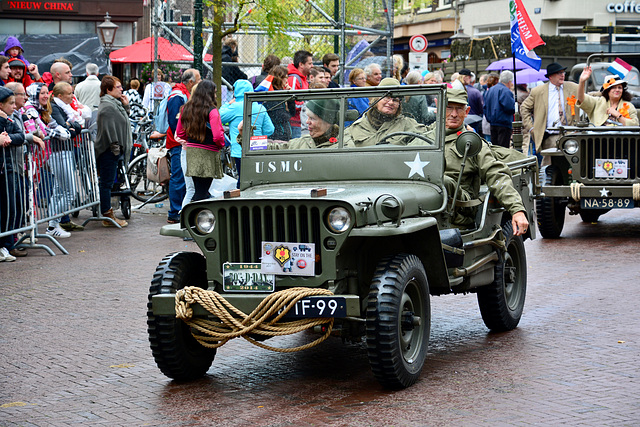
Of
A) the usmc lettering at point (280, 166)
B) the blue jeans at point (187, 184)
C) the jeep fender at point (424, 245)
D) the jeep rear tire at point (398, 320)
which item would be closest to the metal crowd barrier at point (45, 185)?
the blue jeans at point (187, 184)

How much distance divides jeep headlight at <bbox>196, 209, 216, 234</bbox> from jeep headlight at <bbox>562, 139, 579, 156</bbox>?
25.6 ft

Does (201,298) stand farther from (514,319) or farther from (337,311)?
(514,319)

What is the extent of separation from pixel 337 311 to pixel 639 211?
453 inches

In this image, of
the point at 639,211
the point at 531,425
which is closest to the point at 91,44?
the point at 639,211

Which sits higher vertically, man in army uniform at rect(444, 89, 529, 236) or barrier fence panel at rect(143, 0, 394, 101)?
barrier fence panel at rect(143, 0, 394, 101)

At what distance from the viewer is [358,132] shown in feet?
23.1

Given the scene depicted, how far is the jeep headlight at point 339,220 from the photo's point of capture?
5.72 m

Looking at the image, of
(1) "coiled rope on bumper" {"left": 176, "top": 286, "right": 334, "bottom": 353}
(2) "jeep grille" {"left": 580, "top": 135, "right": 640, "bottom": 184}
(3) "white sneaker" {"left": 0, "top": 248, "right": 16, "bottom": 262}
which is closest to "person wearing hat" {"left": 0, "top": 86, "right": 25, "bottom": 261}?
(3) "white sneaker" {"left": 0, "top": 248, "right": 16, "bottom": 262}

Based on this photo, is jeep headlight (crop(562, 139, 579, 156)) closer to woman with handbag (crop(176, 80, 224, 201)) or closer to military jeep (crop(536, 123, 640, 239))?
military jeep (crop(536, 123, 640, 239))

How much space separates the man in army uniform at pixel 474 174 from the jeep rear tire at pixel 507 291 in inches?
18.5

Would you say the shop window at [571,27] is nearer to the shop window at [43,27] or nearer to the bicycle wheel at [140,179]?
the shop window at [43,27]

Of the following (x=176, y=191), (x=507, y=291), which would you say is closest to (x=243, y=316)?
(x=507, y=291)

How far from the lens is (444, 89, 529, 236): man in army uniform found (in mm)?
7062

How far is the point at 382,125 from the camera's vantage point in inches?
275
